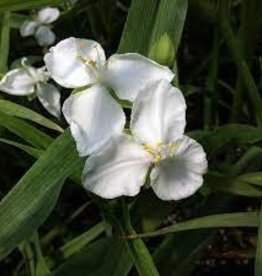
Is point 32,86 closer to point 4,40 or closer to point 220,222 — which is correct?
point 4,40

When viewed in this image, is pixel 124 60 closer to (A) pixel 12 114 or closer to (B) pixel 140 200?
(A) pixel 12 114

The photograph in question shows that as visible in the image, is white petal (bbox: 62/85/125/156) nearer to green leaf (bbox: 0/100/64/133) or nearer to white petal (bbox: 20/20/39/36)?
green leaf (bbox: 0/100/64/133)

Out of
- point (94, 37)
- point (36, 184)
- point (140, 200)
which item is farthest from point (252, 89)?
point (94, 37)

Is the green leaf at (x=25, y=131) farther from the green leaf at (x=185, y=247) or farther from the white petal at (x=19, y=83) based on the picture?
the green leaf at (x=185, y=247)

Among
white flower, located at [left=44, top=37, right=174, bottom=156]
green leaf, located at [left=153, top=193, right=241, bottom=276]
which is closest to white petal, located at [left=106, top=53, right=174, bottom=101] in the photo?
white flower, located at [left=44, top=37, right=174, bottom=156]

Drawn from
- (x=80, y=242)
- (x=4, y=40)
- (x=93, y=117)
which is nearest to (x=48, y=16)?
(x=4, y=40)

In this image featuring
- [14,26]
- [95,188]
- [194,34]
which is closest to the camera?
[95,188]
